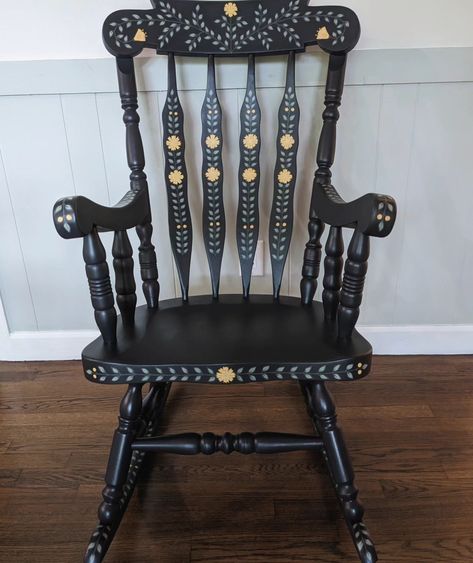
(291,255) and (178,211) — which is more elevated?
(178,211)

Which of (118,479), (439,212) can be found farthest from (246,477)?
(439,212)

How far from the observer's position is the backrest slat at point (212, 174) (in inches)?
35.6

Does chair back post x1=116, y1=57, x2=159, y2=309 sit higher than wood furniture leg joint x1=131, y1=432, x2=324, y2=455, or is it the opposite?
chair back post x1=116, y1=57, x2=159, y2=309

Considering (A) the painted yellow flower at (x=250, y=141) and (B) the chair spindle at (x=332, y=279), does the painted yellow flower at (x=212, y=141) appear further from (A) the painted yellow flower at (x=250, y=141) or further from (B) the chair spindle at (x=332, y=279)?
(B) the chair spindle at (x=332, y=279)

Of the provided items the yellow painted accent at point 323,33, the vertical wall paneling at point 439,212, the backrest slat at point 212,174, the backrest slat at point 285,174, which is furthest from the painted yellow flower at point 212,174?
the vertical wall paneling at point 439,212

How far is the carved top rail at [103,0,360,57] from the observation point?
845 millimetres

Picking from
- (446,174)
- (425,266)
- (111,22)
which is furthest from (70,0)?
(425,266)

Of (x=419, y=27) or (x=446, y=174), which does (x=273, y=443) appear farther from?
(x=419, y=27)

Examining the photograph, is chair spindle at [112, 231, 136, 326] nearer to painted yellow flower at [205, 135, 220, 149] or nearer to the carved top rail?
painted yellow flower at [205, 135, 220, 149]

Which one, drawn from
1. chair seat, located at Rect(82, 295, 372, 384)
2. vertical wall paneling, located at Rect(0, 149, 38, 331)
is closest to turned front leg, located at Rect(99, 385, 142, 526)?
chair seat, located at Rect(82, 295, 372, 384)

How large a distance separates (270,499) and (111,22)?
1.00 meters

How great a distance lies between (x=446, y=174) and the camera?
44.5 inches

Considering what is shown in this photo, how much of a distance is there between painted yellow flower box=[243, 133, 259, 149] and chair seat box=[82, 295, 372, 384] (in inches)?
14.3

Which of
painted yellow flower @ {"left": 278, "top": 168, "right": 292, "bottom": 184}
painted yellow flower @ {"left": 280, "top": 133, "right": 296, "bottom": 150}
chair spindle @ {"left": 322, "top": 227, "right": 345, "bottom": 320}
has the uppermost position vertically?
painted yellow flower @ {"left": 280, "top": 133, "right": 296, "bottom": 150}
